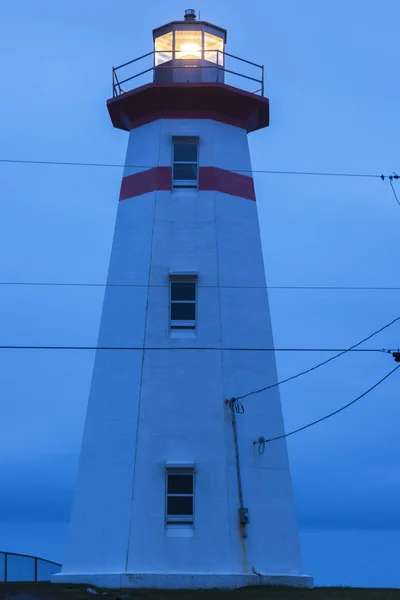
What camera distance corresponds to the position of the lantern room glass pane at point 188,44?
28922 mm

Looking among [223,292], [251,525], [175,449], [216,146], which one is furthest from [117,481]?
[216,146]

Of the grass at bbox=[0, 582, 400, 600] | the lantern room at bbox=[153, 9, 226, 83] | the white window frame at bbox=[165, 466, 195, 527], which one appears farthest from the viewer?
the lantern room at bbox=[153, 9, 226, 83]

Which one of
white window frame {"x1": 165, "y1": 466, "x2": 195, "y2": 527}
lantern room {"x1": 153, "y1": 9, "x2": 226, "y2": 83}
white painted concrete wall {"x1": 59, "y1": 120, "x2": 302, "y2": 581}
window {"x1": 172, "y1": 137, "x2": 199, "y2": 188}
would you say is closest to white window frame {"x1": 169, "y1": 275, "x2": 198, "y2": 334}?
white painted concrete wall {"x1": 59, "y1": 120, "x2": 302, "y2": 581}

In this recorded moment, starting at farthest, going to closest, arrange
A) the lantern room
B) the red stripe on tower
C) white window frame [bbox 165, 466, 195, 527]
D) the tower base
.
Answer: the lantern room, the red stripe on tower, white window frame [bbox 165, 466, 195, 527], the tower base

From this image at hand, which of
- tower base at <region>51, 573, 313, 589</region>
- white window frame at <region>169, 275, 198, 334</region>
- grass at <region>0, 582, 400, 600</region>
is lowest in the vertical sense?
grass at <region>0, 582, 400, 600</region>

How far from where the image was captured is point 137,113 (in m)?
28.7

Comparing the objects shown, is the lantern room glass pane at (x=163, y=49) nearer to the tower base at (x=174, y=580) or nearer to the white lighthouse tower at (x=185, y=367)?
the white lighthouse tower at (x=185, y=367)

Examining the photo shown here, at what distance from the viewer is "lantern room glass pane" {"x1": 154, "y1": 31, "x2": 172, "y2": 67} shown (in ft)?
95.4

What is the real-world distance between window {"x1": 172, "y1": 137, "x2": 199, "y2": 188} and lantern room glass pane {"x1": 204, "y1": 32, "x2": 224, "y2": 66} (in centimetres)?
238

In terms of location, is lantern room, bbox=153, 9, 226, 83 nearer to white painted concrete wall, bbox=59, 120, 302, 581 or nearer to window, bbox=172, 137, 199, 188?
white painted concrete wall, bbox=59, 120, 302, 581

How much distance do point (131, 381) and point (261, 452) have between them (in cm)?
342

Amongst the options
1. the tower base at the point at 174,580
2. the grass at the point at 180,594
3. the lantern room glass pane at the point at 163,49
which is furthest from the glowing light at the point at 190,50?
the grass at the point at 180,594

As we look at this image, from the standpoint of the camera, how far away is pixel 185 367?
26250 mm

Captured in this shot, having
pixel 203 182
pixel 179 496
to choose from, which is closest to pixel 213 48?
pixel 203 182
